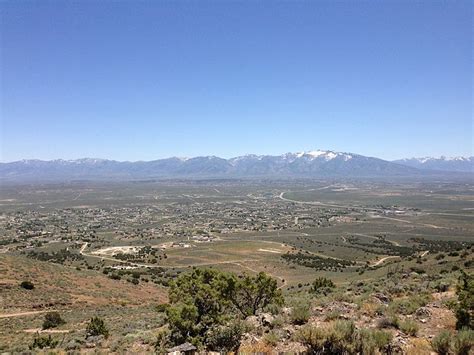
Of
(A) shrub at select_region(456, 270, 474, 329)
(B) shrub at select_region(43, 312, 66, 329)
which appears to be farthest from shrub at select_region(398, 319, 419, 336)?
(B) shrub at select_region(43, 312, 66, 329)

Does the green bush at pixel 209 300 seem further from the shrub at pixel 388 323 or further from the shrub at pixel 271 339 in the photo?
the shrub at pixel 388 323

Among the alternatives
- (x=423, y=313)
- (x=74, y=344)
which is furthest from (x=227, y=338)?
(x=74, y=344)

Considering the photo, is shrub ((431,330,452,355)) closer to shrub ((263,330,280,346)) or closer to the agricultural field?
the agricultural field

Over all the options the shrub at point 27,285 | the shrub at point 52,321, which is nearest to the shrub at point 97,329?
the shrub at point 52,321

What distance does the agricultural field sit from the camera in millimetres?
19658

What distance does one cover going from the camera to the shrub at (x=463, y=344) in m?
8.23

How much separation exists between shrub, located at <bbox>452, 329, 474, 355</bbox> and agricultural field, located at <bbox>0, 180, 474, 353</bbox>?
843 mm

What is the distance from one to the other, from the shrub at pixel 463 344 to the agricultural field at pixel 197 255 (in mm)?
843

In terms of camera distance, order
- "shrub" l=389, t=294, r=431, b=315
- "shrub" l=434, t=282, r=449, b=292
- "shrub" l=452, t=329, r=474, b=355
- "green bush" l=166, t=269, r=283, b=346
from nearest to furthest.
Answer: "shrub" l=452, t=329, r=474, b=355
"shrub" l=389, t=294, r=431, b=315
"green bush" l=166, t=269, r=283, b=346
"shrub" l=434, t=282, r=449, b=292

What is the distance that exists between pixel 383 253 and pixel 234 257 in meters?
32.3

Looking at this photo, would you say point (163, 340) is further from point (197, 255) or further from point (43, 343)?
point (197, 255)

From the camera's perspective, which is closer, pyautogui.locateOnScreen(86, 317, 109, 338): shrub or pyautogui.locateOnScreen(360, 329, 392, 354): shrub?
pyautogui.locateOnScreen(360, 329, 392, 354): shrub

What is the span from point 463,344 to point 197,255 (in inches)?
2911

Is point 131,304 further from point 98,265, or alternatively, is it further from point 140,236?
point 140,236
